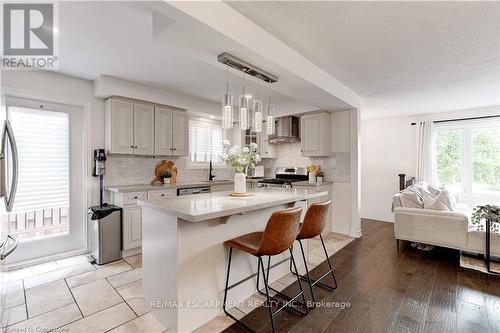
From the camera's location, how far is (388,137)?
5.75 metres

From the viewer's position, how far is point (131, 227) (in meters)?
3.29

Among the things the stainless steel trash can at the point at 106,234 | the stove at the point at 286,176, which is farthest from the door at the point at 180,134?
the stove at the point at 286,176

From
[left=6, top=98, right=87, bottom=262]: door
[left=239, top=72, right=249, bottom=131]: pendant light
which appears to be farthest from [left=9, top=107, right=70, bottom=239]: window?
[left=239, top=72, right=249, bottom=131]: pendant light

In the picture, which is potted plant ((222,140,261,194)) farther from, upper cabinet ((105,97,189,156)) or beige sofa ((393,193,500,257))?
beige sofa ((393,193,500,257))

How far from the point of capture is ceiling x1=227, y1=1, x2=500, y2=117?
6.07ft

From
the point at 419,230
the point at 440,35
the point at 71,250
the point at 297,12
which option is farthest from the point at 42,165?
the point at 419,230

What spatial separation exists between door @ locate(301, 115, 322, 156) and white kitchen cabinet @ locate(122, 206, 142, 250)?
10.5 ft

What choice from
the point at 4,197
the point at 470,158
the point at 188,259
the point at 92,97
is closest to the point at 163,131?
the point at 92,97

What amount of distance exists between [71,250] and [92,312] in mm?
1725

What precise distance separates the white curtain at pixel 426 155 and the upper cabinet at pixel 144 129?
5.01m

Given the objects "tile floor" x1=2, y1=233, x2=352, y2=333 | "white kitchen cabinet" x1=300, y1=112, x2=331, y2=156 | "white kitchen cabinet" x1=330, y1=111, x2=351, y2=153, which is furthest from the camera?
"white kitchen cabinet" x1=300, y1=112, x2=331, y2=156

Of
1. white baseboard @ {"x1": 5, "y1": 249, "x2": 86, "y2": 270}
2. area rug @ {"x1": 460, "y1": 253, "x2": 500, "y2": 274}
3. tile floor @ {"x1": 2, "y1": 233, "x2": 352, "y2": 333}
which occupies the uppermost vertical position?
white baseboard @ {"x1": 5, "y1": 249, "x2": 86, "y2": 270}

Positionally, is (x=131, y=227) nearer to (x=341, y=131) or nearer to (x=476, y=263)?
(x=341, y=131)

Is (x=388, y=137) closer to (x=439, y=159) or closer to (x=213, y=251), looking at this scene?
(x=439, y=159)
